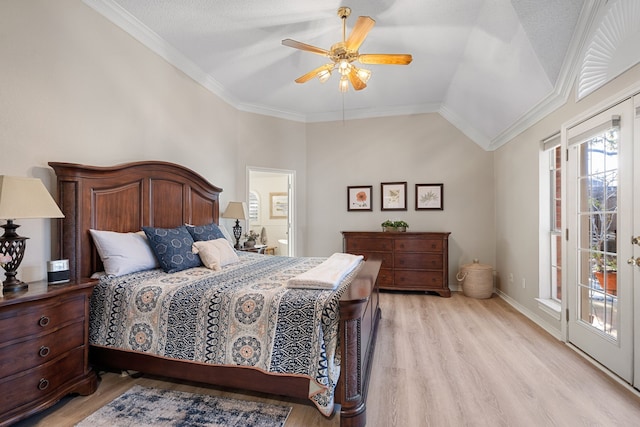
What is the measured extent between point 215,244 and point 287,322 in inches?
58.6

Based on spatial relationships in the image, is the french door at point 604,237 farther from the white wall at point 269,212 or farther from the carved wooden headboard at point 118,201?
the white wall at point 269,212

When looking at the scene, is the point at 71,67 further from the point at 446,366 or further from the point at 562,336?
the point at 562,336

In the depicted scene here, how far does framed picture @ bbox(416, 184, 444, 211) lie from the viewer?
16.1 feet

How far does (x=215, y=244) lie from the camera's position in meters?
2.87

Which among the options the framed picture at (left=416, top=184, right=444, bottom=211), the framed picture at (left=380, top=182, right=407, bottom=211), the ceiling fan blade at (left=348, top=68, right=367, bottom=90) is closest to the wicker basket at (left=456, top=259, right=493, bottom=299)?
the framed picture at (left=416, top=184, right=444, bottom=211)

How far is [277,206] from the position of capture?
24.4ft

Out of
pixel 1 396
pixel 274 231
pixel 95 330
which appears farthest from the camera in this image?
pixel 274 231

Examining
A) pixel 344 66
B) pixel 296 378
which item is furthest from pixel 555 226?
pixel 296 378

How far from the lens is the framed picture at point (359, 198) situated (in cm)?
516

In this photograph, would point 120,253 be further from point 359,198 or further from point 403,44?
point 359,198

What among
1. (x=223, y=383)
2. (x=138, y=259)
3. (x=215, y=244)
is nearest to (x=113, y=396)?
(x=223, y=383)

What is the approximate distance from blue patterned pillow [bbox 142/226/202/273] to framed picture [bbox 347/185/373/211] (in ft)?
10.0

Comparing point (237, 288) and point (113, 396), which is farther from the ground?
point (237, 288)

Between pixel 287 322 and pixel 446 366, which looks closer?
pixel 287 322
